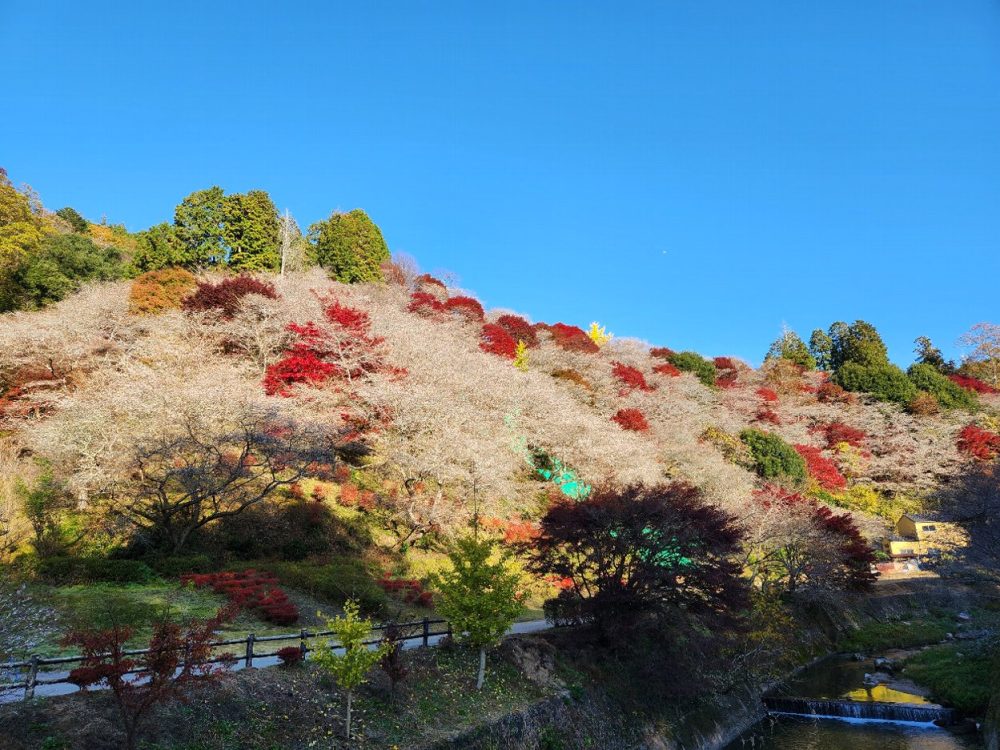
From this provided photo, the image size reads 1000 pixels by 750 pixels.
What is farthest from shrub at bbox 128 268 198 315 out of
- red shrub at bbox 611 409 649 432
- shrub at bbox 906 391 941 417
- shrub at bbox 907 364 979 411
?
shrub at bbox 907 364 979 411

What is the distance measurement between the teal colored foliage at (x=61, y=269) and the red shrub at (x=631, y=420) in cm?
3832

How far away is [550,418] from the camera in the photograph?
34.7m

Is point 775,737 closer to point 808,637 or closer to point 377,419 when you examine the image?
point 808,637

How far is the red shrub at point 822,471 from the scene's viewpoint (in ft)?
163

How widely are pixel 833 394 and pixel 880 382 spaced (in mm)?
4794

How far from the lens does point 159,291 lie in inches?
1406

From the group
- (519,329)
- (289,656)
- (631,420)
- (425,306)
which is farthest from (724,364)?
(289,656)

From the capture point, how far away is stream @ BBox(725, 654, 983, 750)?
62.3ft

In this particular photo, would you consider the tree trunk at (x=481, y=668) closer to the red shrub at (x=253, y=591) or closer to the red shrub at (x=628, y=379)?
the red shrub at (x=253, y=591)

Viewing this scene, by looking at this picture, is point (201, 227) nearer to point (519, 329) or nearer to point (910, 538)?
point (519, 329)

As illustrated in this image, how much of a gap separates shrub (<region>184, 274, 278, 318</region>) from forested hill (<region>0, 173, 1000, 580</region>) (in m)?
0.12

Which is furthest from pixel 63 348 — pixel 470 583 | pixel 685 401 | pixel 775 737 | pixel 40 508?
pixel 685 401

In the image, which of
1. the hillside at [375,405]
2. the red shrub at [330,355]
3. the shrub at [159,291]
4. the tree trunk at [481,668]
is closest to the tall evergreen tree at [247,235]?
the hillside at [375,405]

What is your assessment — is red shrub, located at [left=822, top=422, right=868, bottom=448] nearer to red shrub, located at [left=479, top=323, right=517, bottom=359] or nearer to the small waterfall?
red shrub, located at [left=479, top=323, right=517, bottom=359]
